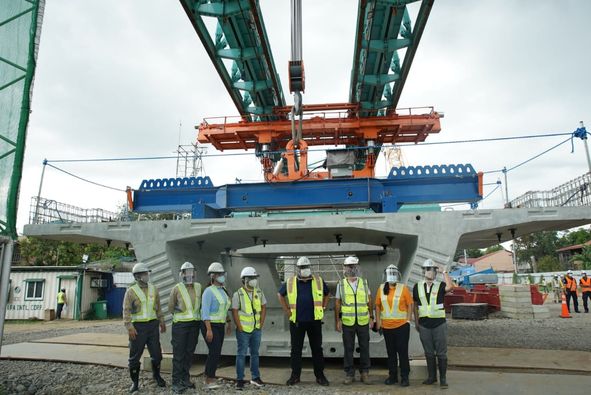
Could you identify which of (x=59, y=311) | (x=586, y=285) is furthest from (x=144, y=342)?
(x=586, y=285)

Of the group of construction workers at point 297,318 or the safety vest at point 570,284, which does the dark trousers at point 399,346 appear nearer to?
the group of construction workers at point 297,318

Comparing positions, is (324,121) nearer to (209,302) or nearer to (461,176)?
(461,176)

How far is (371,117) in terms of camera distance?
13016 mm

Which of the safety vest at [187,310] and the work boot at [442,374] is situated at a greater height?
the safety vest at [187,310]

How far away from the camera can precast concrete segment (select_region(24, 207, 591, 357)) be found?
6.57m

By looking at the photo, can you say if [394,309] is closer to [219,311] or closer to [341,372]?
[341,372]

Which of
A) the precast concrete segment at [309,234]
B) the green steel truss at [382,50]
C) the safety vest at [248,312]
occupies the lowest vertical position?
the safety vest at [248,312]

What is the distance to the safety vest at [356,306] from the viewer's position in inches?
228

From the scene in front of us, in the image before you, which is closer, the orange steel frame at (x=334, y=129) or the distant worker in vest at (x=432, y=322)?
the distant worker in vest at (x=432, y=322)

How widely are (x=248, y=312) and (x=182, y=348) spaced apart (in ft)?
3.31

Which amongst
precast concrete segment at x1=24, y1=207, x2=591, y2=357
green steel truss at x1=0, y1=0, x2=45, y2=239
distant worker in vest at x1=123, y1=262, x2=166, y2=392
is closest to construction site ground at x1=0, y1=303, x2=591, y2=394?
distant worker in vest at x1=123, y1=262, x2=166, y2=392

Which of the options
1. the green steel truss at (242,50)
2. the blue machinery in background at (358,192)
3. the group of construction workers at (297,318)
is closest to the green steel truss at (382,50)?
the green steel truss at (242,50)

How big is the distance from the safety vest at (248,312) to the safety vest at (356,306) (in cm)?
121

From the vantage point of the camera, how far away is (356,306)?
5789 millimetres
